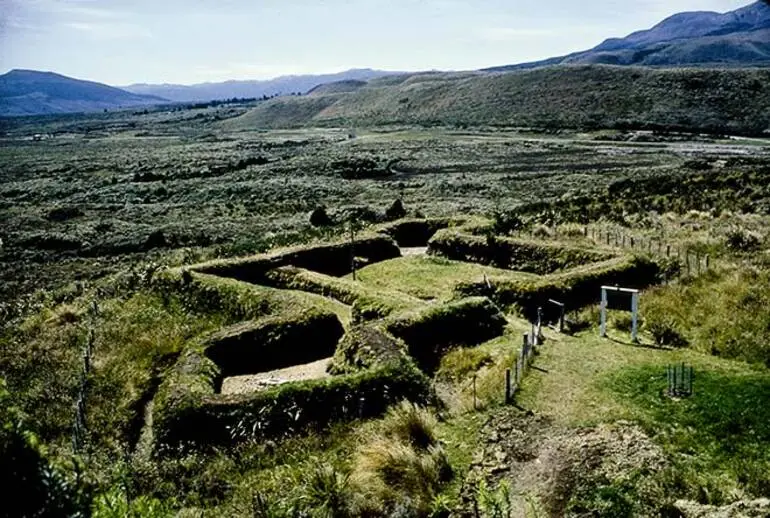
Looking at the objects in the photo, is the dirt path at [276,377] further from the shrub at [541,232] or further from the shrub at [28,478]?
the shrub at [541,232]

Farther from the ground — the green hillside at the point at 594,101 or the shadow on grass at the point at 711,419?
the green hillside at the point at 594,101

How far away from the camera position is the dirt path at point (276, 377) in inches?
639

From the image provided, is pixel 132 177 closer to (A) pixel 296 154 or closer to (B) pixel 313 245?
(A) pixel 296 154

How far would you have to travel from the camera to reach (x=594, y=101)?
12988cm

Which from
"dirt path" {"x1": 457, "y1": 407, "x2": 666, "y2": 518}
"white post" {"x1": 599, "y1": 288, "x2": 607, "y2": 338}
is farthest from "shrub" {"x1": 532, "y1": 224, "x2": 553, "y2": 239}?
"dirt path" {"x1": 457, "y1": 407, "x2": 666, "y2": 518}

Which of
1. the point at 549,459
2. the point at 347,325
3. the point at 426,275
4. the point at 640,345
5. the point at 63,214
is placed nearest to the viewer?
the point at 549,459

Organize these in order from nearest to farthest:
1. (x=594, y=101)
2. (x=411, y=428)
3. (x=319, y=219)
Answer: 1. (x=411, y=428)
2. (x=319, y=219)
3. (x=594, y=101)

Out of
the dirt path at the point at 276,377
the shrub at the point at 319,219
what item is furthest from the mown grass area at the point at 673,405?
the shrub at the point at 319,219

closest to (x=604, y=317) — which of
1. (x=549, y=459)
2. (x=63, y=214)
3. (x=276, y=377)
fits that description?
(x=549, y=459)

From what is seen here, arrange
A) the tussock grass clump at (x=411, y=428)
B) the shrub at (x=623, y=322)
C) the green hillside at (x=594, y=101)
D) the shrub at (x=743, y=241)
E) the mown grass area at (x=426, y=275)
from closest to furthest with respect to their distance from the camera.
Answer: the tussock grass clump at (x=411, y=428) < the shrub at (x=623, y=322) < the mown grass area at (x=426, y=275) < the shrub at (x=743, y=241) < the green hillside at (x=594, y=101)

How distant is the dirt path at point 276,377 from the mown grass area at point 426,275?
611cm

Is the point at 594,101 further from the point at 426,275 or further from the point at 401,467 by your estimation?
the point at 401,467

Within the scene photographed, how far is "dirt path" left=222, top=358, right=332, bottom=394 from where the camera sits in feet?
53.3

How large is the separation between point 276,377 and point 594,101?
4964 inches
